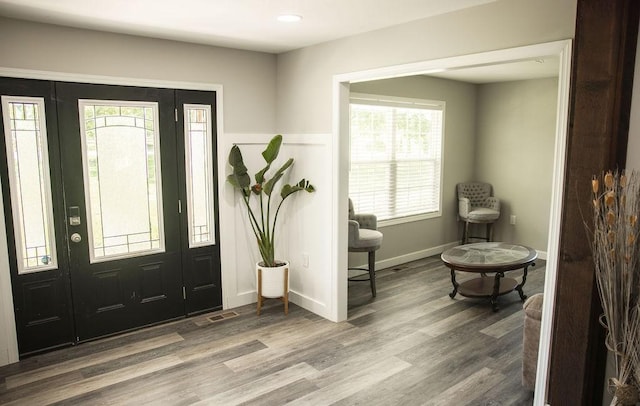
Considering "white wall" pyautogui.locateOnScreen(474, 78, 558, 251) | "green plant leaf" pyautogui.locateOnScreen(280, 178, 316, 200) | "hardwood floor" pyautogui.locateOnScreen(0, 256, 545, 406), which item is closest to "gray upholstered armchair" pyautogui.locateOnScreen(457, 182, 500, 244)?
"white wall" pyautogui.locateOnScreen(474, 78, 558, 251)

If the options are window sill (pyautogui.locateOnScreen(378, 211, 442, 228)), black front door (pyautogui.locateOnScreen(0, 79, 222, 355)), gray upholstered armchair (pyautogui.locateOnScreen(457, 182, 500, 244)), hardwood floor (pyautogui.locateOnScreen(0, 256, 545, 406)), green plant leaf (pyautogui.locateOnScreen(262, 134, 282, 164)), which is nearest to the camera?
hardwood floor (pyautogui.locateOnScreen(0, 256, 545, 406))

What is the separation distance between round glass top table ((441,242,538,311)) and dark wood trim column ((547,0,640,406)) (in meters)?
2.16

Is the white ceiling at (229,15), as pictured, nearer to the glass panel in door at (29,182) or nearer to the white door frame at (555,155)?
the white door frame at (555,155)

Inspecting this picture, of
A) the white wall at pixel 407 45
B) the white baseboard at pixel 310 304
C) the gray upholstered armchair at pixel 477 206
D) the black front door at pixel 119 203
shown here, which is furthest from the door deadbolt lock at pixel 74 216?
the gray upholstered armchair at pixel 477 206

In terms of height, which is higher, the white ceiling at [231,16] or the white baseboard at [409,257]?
the white ceiling at [231,16]

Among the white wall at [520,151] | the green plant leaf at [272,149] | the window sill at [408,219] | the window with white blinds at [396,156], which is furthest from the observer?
the white wall at [520,151]

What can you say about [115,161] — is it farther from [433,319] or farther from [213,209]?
[433,319]

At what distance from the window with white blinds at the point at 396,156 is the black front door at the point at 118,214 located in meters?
1.86

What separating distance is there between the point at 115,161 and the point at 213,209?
951 mm

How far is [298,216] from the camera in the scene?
14.6 ft

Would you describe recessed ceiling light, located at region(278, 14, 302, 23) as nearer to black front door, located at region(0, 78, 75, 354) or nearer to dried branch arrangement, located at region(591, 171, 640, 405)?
black front door, located at region(0, 78, 75, 354)

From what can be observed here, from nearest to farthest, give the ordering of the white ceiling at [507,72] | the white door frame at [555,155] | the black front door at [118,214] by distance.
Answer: the white door frame at [555,155] < the black front door at [118,214] < the white ceiling at [507,72]

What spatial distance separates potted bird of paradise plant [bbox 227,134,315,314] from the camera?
165 inches

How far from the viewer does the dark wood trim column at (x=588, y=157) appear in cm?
186
